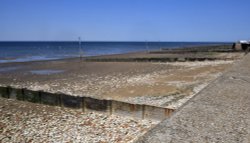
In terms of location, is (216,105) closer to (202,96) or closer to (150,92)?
(202,96)

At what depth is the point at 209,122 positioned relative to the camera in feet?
17.0

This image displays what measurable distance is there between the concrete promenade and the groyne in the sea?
6.11 ft

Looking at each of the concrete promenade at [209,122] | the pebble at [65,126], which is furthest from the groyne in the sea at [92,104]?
the concrete promenade at [209,122]

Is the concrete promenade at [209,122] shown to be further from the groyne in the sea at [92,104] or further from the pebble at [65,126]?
the pebble at [65,126]

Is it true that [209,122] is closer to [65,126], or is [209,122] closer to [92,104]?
[65,126]

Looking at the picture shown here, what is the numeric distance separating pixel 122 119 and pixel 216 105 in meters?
3.64

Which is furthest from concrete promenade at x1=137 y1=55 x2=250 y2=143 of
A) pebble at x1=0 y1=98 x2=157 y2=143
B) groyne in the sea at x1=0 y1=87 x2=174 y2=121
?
pebble at x1=0 y1=98 x2=157 y2=143

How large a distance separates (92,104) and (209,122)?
5.76 m

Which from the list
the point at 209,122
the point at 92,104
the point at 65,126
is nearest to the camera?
the point at 209,122

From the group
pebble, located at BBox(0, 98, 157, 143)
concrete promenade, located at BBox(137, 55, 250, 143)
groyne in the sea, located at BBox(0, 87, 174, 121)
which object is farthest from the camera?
A: groyne in the sea, located at BBox(0, 87, 174, 121)

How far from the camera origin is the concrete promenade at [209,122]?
14.6ft

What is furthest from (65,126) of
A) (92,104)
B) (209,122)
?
(209,122)

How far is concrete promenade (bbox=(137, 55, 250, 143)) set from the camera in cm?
446

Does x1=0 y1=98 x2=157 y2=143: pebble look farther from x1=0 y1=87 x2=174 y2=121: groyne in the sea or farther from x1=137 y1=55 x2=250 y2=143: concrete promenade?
x1=137 y1=55 x2=250 y2=143: concrete promenade
